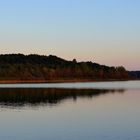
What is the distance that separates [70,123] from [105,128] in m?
4.01

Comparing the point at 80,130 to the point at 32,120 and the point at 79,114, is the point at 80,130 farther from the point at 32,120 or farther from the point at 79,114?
the point at 79,114

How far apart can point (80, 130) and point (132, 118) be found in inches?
332

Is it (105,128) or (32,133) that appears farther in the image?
(105,128)

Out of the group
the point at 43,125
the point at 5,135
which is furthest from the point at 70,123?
the point at 5,135

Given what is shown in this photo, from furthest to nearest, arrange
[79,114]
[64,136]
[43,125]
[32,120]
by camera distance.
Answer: [79,114]
[32,120]
[43,125]
[64,136]


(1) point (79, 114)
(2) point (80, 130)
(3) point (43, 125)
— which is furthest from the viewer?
(1) point (79, 114)

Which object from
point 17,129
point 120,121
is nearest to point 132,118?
point 120,121

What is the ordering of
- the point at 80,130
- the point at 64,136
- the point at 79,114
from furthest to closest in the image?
the point at 79,114 < the point at 80,130 < the point at 64,136

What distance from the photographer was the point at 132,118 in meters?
37.1

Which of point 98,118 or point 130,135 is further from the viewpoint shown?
point 98,118

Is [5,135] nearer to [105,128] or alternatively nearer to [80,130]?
[80,130]

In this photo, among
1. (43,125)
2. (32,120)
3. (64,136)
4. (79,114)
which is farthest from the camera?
(79,114)

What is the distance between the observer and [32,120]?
120 feet

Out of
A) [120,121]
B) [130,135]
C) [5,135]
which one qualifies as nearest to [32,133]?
[5,135]
